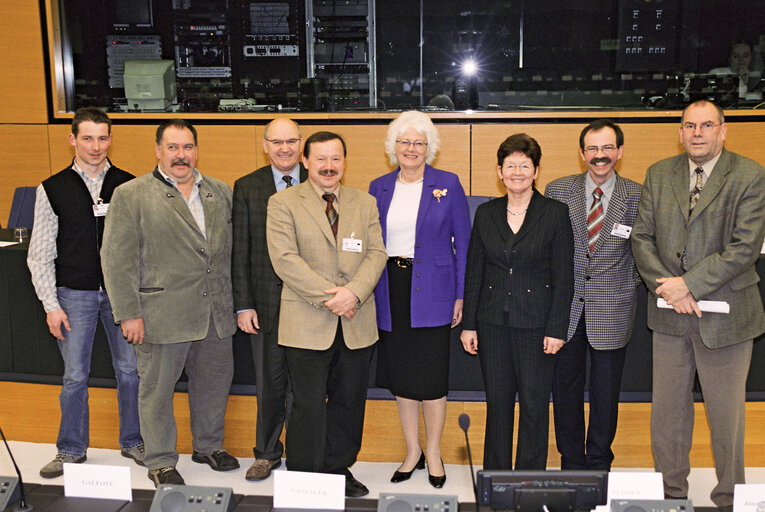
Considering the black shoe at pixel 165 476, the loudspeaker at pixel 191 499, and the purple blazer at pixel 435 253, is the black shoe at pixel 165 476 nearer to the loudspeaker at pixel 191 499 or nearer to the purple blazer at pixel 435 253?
the purple blazer at pixel 435 253

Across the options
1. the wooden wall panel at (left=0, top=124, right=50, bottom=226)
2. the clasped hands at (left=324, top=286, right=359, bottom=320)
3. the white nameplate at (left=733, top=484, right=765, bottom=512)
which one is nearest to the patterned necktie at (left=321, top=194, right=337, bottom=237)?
the clasped hands at (left=324, top=286, right=359, bottom=320)

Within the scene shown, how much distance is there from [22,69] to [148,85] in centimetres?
114

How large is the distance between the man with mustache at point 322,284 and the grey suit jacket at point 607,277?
787mm

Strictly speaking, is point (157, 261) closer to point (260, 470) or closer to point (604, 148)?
point (260, 470)

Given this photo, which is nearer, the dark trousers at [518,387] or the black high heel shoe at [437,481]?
the dark trousers at [518,387]

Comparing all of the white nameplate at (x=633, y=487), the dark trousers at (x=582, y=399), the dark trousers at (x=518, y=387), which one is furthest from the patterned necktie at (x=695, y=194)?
the white nameplate at (x=633, y=487)

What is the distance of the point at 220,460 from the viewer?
3.26 m

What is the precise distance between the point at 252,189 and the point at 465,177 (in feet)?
9.36

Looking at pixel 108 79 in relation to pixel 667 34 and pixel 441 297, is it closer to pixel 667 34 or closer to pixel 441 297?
pixel 441 297

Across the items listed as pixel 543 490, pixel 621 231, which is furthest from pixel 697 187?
pixel 543 490

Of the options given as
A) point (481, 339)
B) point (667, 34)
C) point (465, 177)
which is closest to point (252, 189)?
point (481, 339)

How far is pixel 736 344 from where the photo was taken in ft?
8.38

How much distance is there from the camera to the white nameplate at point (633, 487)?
159 centimetres

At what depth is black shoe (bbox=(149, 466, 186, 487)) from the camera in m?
2.98
